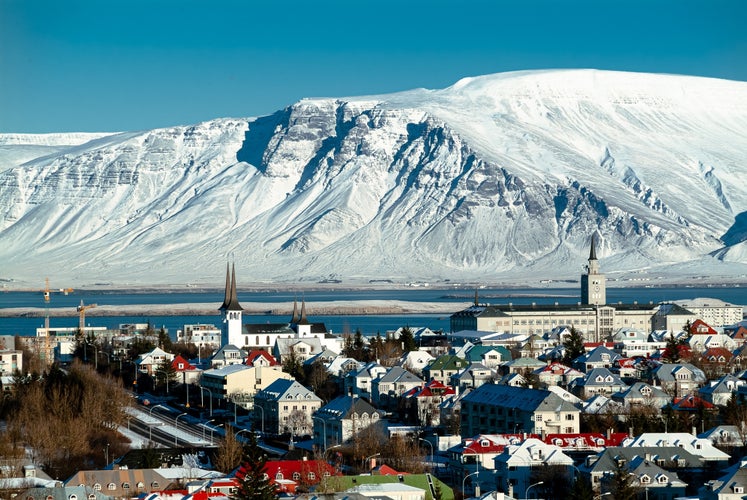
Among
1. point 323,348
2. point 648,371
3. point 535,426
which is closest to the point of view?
point 535,426

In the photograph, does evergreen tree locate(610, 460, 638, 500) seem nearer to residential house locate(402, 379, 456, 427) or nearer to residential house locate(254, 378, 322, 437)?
residential house locate(402, 379, 456, 427)

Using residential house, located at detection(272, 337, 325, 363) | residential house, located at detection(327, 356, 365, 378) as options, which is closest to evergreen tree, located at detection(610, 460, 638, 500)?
residential house, located at detection(327, 356, 365, 378)

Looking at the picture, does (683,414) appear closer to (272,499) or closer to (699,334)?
(272,499)

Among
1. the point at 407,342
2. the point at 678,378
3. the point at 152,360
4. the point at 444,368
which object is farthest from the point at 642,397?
the point at 407,342

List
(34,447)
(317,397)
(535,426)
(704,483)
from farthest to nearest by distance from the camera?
(317,397) < (535,426) < (34,447) < (704,483)

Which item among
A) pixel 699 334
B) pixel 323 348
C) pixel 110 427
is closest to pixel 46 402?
pixel 110 427
